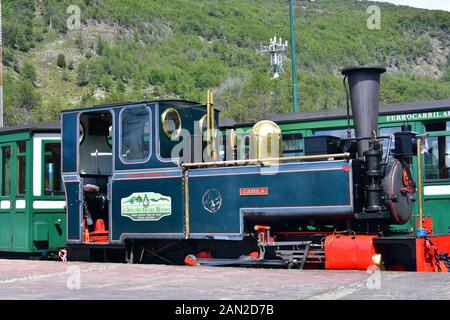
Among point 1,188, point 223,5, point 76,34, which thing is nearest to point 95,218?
point 1,188

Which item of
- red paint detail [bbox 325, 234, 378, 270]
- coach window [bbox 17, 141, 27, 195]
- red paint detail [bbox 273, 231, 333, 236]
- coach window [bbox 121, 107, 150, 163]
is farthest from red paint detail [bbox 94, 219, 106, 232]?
red paint detail [bbox 325, 234, 378, 270]

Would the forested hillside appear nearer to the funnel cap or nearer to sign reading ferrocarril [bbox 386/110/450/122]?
sign reading ferrocarril [bbox 386/110/450/122]

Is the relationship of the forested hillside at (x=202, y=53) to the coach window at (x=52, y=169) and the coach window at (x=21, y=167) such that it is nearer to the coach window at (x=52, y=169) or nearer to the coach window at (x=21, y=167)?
the coach window at (x=52, y=169)

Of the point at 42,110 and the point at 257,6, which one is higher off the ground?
the point at 257,6

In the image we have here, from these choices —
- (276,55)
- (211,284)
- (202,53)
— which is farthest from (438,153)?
(202,53)

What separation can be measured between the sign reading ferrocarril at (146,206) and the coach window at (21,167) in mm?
3362

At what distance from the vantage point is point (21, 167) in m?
14.4

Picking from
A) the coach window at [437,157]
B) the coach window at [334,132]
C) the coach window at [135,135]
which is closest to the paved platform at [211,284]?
the coach window at [135,135]

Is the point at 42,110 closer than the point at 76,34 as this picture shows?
Yes

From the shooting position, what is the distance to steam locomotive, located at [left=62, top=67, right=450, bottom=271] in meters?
10.2

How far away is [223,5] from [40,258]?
284 ft

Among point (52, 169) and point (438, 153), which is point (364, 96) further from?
point (52, 169)

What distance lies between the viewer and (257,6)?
10188 cm
